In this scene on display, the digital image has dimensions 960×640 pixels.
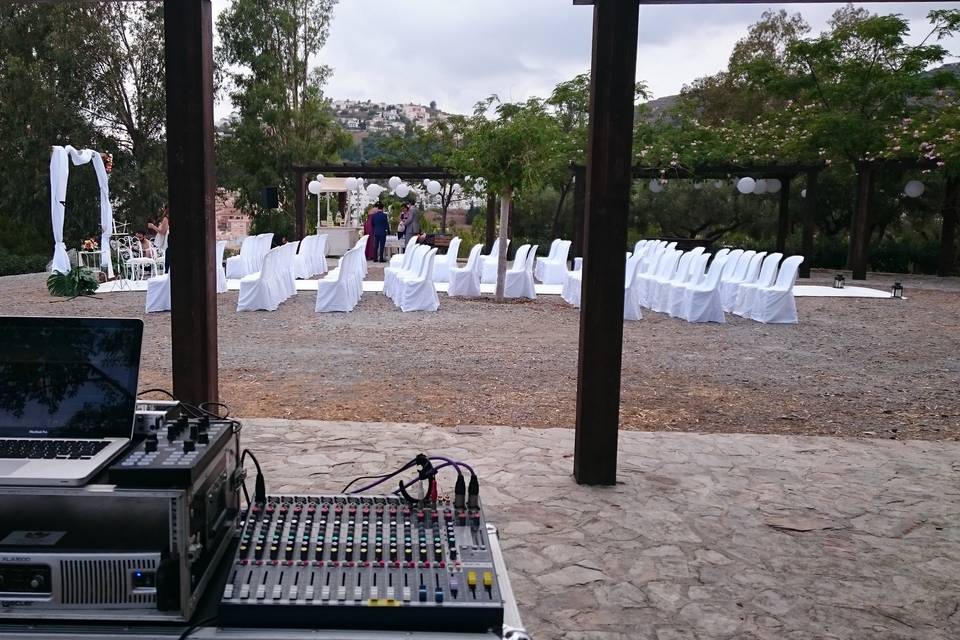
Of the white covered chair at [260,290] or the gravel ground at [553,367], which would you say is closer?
the gravel ground at [553,367]

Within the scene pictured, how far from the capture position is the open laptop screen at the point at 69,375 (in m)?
1.36

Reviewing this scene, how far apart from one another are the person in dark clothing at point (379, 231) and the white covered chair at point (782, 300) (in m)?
11.5

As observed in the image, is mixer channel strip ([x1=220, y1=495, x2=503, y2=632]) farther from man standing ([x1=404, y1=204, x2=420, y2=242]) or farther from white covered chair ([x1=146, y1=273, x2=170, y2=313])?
man standing ([x1=404, y1=204, x2=420, y2=242])

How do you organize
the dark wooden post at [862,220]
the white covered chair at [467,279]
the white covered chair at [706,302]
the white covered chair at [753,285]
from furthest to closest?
the dark wooden post at [862,220] → the white covered chair at [467,279] → the white covered chair at [753,285] → the white covered chair at [706,302]

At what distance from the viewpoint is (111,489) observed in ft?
3.85

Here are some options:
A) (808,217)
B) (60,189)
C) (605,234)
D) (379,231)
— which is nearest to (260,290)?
(60,189)

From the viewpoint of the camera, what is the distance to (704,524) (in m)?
3.12

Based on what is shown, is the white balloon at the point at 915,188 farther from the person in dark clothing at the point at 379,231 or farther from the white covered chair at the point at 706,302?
the person in dark clothing at the point at 379,231

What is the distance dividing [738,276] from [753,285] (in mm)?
872

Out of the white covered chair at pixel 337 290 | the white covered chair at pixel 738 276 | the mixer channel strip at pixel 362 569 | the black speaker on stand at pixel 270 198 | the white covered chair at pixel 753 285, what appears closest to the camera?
the mixer channel strip at pixel 362 569

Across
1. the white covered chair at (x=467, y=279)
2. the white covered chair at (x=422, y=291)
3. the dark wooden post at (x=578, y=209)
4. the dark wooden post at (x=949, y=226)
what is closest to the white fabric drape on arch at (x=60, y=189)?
the white covered chair at (x=422, y=291)

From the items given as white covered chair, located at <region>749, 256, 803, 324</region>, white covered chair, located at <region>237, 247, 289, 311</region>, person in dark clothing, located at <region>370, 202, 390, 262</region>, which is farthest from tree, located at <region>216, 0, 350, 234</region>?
white covered chair, located at <region>749, 256, 803, 324</region>

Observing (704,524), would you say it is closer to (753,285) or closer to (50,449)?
(50,449)

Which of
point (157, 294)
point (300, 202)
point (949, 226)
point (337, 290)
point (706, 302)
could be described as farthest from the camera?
point (300, 202)
